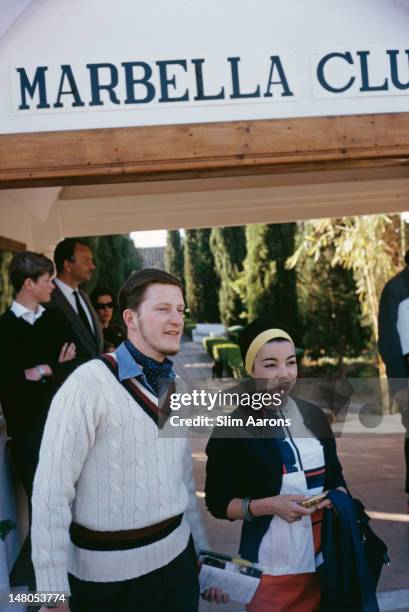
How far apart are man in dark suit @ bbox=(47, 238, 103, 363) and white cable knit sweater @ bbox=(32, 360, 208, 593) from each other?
237 cm

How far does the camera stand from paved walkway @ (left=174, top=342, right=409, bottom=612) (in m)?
3.27

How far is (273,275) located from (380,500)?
1122 cm

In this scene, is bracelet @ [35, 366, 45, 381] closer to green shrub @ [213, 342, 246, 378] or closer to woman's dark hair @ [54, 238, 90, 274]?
woman's dark hair @ [54, 238, 90, 274]

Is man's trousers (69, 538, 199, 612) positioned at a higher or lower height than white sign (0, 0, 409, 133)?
lower

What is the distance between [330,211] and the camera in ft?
26.8

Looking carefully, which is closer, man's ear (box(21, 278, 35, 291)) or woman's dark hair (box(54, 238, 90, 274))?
man's ear (box(21, 278, 35, 291))

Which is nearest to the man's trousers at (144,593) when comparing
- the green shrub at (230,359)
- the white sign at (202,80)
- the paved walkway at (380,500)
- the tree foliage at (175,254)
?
the paved walkway at (380,500)

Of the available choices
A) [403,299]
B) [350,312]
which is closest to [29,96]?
[403,299]

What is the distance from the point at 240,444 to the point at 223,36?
2.01 meters

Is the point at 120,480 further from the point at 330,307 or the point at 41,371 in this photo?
the point at 330,307

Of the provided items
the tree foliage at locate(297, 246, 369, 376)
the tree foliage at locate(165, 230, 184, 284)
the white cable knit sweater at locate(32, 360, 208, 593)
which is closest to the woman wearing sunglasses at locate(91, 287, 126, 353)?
the white cable knit sweater at locate(32, 360, 208, 593)

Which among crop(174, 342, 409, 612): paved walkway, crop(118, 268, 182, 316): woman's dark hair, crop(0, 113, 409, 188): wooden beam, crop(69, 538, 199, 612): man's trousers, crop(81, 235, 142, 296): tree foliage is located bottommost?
crop(174, 342, 409, 612): paved walkway

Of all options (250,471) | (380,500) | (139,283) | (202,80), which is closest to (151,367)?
(139,283)

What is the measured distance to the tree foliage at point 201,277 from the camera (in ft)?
84.9
